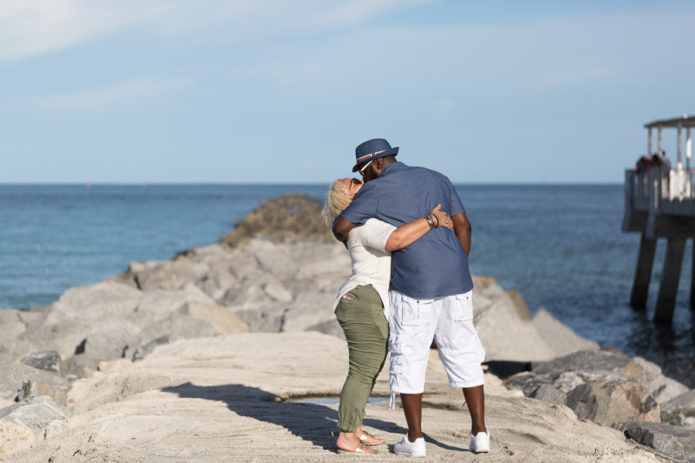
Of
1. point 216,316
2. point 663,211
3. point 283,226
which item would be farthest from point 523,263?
point 216,316

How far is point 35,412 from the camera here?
613 cm

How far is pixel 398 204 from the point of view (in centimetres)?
429

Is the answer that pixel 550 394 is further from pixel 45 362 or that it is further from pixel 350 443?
pixel 45 362

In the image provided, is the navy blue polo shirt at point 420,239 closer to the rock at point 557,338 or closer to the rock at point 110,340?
the rock at point 110,340

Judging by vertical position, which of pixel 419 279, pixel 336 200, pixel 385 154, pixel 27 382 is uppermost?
pixel 385 154

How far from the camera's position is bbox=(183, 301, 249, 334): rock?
1098 centimetres

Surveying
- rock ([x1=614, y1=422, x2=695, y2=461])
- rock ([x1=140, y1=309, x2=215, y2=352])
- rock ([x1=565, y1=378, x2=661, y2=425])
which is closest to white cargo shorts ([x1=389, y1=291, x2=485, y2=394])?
rock ([x1=614, y1=422, x2=695, y2=461])

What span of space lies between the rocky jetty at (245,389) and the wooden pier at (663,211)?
19.7ft

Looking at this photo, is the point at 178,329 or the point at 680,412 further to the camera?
A: the point at 178,329

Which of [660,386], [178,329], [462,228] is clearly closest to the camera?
[462,228]

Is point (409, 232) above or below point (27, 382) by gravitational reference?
above

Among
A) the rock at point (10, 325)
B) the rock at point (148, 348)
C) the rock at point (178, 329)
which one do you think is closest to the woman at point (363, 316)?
the rock at point (148, 348)

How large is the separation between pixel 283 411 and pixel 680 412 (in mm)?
4056

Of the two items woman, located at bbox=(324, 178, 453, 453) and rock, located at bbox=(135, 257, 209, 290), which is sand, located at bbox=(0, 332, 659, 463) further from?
rock, located at bbox=(135, 257, 209, 290)
